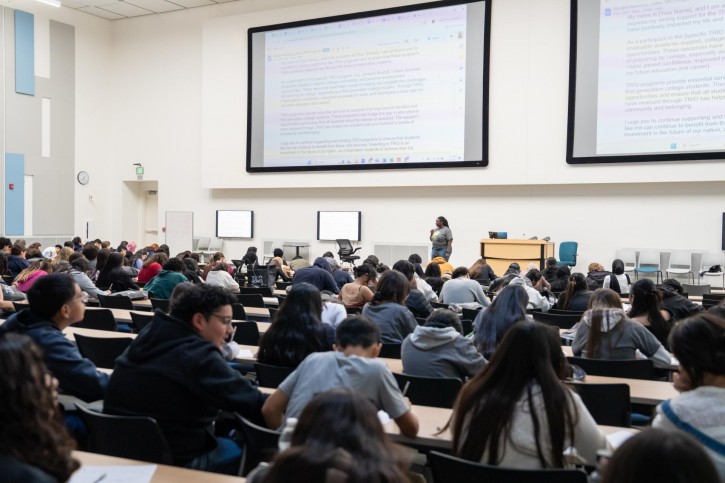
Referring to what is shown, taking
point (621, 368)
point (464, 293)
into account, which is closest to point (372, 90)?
point (464, 293)

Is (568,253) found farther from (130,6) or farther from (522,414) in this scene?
(130,6)

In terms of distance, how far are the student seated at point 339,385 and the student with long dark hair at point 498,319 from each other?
1.50 m

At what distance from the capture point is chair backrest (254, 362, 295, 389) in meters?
3.30

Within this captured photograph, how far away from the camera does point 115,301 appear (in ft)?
21.1

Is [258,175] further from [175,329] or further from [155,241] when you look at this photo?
[175,329]

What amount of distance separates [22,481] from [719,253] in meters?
12.6

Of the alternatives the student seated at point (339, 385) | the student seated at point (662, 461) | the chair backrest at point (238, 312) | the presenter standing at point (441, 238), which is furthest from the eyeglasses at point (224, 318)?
the presenter standing at point (441, 238)

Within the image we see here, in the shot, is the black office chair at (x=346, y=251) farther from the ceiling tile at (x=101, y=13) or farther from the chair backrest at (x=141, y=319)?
the chair backrest at (x=141, y=319)

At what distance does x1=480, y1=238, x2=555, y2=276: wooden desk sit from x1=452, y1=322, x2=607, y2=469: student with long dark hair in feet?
32.4

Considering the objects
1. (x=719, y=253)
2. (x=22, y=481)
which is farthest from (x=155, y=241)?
(x=22, y=481)

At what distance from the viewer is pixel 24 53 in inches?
625

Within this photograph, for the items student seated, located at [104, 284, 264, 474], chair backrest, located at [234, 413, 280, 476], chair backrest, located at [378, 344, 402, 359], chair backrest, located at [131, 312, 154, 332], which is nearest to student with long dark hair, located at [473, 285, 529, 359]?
chair backrest, located at [378, 344, 402, 359]

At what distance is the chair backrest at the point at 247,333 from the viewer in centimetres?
496

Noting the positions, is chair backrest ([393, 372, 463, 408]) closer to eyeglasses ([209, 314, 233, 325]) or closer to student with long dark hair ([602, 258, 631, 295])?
eyeglasses ([209, 314, 233, 325])
